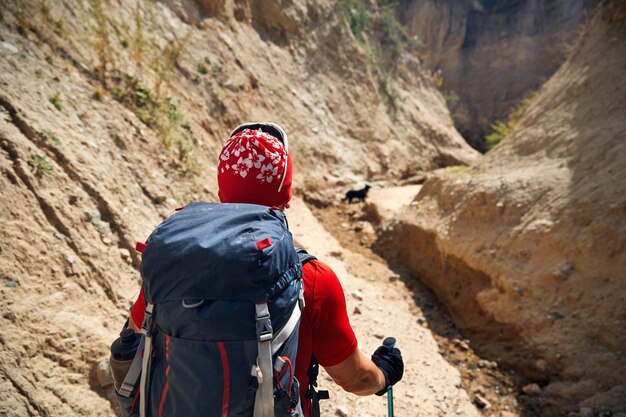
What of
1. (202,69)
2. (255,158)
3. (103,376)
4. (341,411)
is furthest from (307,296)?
(202,69)

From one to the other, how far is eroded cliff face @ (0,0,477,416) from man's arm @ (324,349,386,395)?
1.55 m

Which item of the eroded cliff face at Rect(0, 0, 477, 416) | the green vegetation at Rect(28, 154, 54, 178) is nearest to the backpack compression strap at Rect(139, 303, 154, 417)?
the eroded cliff face at Rect(0, 0, 477, 416)

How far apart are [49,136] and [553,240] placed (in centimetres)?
470

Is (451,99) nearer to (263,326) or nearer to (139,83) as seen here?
(139,83)

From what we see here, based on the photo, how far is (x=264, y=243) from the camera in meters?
1.12

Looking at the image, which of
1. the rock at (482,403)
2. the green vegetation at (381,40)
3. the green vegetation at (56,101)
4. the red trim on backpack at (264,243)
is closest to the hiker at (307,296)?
the red trim on backpack at (264,243)

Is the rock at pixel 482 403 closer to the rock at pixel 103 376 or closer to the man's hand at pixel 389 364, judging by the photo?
the man's hand at pixel 389 364

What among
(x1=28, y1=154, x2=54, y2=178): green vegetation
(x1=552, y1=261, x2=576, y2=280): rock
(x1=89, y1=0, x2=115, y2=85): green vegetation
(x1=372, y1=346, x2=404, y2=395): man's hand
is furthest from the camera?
(x1=89, y1=0, x2=115, y2=85): green vegetation

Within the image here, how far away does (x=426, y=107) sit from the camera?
1437 cm

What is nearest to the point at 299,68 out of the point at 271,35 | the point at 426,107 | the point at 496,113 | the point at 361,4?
the point at 271,35

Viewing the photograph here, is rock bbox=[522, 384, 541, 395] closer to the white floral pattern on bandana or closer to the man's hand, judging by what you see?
the man's hand

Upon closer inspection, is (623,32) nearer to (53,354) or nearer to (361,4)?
(53,354)

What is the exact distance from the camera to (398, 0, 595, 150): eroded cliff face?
20.5 m

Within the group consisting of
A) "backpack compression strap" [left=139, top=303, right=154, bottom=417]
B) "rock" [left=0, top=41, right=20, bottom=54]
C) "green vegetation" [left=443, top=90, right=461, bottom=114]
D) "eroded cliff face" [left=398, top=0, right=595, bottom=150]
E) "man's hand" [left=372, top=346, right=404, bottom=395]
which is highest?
"eroded cliff face" [left=398, top=0, right=595, bottom=150]
